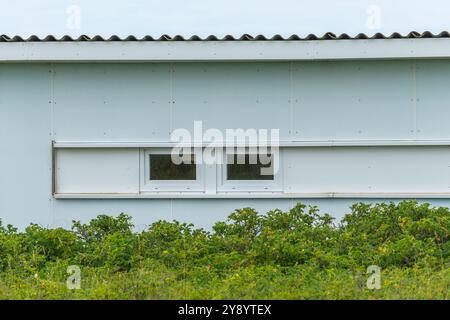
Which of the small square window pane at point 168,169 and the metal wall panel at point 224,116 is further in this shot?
the small square window pane at point 168,169

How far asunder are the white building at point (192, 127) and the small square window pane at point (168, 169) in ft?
0.06

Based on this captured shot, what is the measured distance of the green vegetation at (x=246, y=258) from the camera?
755 cm

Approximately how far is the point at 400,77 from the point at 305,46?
1467mm

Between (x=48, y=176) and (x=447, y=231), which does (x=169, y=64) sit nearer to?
(x=48, y=176)

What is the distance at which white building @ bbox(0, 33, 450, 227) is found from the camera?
38.0 feet

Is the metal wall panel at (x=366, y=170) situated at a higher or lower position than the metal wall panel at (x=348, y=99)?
lower

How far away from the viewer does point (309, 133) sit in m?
11.6

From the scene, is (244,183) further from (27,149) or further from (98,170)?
(27,149)

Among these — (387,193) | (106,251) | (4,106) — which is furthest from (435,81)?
(4,106)

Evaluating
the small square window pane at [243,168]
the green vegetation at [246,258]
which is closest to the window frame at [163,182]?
the small square window pane at [243,168]

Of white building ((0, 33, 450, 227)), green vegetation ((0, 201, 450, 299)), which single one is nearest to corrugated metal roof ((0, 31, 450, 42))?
white building ((0, 33, 450, 227))

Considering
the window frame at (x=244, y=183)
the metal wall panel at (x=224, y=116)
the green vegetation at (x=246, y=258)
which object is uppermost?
the metal wall panel at (x=224, y=116)

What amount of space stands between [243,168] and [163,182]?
3.84 ft

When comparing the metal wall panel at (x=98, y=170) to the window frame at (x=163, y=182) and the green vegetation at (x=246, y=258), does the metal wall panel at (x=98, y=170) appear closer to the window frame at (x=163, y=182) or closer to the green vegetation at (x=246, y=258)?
the window frame at (x=163, y=182)
